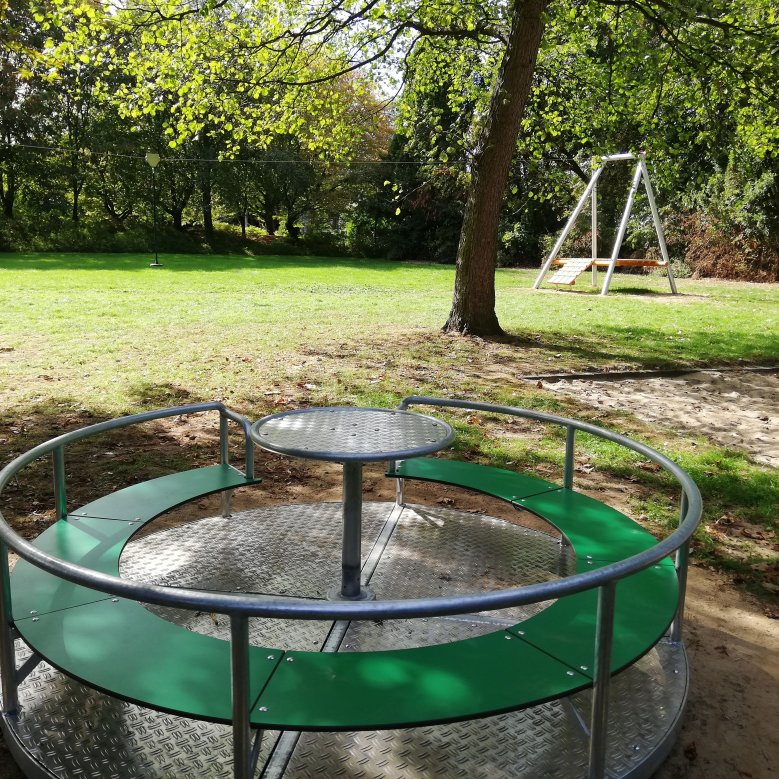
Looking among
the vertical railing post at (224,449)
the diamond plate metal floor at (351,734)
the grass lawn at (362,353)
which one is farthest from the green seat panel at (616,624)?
the vertical railing post at (224,449)

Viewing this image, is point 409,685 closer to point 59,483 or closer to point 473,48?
point 59,483

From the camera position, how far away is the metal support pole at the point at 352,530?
139 inches

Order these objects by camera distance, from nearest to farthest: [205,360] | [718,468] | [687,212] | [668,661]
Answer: [668,661] < [718,468] < [205,360] < [687,212]

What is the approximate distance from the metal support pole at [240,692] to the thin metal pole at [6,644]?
94 centimetres

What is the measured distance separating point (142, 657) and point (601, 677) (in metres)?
1.47

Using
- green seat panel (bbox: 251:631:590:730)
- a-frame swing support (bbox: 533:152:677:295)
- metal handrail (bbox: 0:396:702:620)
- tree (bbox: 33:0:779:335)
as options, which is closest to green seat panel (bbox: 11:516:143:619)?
metal handrail (bbox: 0:396:702:620)

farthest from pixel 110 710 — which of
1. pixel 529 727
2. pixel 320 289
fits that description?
pixel 320 289

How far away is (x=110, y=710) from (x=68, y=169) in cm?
3670

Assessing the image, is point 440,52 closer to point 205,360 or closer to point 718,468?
point 205,360

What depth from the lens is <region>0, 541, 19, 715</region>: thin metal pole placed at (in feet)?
7.98

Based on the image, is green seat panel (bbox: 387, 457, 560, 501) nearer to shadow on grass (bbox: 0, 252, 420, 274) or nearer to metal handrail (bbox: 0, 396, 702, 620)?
metal handrail (bbox: 0, 396, 702, 620)

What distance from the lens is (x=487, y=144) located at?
1062 centimetres

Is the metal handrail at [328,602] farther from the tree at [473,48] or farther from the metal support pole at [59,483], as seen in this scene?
the tree at [473,48]

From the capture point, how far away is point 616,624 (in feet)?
8.87
